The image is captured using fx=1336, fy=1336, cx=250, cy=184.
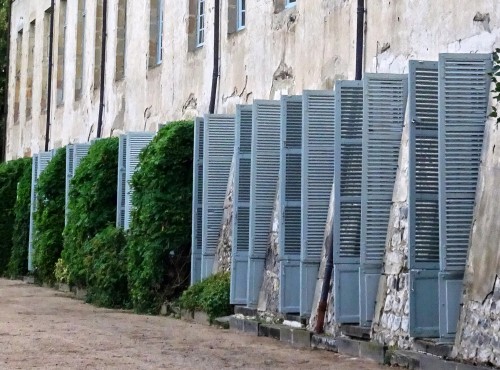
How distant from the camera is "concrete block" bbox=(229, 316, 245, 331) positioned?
559 inches

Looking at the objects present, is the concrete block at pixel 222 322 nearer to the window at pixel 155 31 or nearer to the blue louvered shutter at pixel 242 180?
the blue louvered shutter at pixel 242 180

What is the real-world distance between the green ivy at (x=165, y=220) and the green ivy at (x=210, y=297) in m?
0.80

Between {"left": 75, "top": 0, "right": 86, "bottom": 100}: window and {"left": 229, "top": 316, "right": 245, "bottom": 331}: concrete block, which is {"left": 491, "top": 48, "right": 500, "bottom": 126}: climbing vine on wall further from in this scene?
{"left": 75, "top": 0, "right": 86, "bottom": 100}: window

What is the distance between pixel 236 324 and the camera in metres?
14.4

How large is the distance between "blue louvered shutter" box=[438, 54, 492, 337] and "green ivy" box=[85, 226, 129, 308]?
849 centimetres

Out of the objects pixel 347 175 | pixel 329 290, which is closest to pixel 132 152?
pixel 329 290

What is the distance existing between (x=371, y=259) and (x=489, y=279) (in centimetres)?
207

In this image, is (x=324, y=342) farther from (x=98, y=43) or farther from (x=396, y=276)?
(x=98, y=43)

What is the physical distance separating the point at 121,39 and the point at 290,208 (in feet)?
31.9

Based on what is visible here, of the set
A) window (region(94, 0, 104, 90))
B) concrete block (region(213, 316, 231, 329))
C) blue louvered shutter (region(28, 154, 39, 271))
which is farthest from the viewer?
blue louvered shutter (region(28, 154, 39, 271))

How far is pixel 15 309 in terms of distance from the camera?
57.8 ft

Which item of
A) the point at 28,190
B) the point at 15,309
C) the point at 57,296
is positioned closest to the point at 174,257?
the point at 15,309

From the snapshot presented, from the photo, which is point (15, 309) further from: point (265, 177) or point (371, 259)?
point (371, 259)

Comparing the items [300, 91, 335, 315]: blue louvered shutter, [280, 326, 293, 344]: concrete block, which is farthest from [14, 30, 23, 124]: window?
[280, 326, 293, 344]: concrete block
